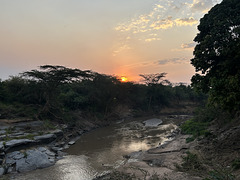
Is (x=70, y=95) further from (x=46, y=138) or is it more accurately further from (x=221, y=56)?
(x=221, y=56)

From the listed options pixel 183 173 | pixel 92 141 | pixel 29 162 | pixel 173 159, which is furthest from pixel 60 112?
pixel 183 173

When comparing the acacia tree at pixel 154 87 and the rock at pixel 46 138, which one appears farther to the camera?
the acacia tree at pixel 154 87

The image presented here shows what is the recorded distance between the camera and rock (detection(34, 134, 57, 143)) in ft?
49.1

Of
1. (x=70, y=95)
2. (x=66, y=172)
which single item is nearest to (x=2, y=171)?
(x=66, y=172)

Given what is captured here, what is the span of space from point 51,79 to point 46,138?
29.5ft

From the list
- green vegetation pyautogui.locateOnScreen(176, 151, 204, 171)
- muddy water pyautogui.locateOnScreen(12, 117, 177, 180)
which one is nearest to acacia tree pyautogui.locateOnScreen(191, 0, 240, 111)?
green vegetation pyautogui.locateOnScreen(176, 151, 204, 171)

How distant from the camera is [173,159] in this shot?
1069cm

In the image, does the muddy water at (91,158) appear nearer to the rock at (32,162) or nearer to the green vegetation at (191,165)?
the rock at (32,162)

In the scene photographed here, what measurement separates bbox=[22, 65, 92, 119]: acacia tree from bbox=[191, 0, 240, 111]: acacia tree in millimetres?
15705

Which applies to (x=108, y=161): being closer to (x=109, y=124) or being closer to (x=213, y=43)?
(x=213, y=43)

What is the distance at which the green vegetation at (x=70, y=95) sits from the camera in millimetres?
21531

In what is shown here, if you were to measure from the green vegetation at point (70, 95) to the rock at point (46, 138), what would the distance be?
232 centimetres

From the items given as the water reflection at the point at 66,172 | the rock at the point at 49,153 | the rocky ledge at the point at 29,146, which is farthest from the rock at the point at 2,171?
the rock at the point at 49,153

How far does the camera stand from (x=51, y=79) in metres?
22.3
